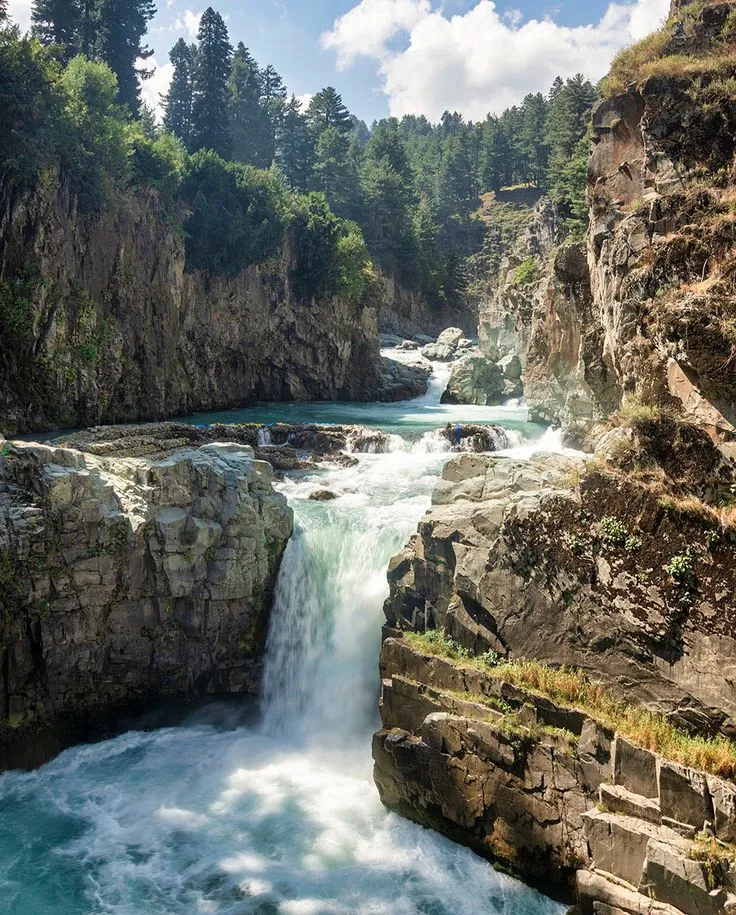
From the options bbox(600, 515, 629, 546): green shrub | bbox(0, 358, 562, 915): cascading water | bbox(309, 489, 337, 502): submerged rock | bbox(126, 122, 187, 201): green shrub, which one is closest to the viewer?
bbox(0, 358, 562, 915): cascading water

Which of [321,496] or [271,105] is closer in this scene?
[321,496]

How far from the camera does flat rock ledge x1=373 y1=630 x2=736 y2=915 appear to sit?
834cm

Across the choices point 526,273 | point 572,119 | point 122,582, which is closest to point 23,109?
point 122,582

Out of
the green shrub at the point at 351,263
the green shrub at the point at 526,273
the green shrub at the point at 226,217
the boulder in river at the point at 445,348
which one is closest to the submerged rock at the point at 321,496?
the green shrub at the point at 226,217

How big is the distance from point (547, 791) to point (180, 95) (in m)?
69.9

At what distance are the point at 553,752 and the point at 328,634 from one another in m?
6.52

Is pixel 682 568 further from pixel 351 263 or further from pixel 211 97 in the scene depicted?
pixel 211 97

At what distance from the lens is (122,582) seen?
14352 millimetres

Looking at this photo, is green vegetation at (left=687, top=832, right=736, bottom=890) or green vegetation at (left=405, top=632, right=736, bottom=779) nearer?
green vegetation at (left=687, top=832, right=736, bottom=890)

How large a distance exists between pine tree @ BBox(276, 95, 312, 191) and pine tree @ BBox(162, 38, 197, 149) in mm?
11975

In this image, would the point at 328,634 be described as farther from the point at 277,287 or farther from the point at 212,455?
the point at 277,287

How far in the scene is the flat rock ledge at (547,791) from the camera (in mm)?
8336

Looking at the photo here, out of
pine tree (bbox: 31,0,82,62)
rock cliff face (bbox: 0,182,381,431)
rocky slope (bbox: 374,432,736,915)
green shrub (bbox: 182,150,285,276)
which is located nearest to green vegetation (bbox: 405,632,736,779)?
rocky slope (bbox: 374,432,736,915)

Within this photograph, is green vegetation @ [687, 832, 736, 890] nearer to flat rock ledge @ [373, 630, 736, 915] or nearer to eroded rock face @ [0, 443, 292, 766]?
flat rock ledge @ [373, 630, 736, 915]
